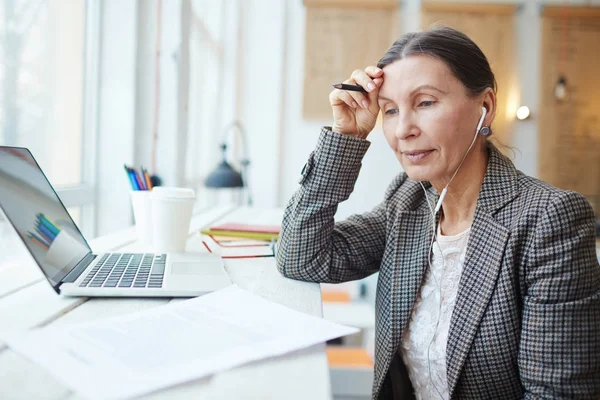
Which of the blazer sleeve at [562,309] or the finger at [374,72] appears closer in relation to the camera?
the blazer sleeve at [562,309]

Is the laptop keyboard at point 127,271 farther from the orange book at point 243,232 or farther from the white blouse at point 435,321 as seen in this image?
the white blouse at point 435,321

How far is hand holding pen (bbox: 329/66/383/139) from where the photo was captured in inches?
43.7

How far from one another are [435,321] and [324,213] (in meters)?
0.31

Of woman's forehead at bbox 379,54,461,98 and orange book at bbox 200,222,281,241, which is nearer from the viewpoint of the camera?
woman's forehead at bbox 379,54,461,98

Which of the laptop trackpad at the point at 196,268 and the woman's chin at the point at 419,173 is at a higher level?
the woman's chin at the point at 419,173

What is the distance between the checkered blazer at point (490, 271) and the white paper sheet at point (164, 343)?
35 centimetres

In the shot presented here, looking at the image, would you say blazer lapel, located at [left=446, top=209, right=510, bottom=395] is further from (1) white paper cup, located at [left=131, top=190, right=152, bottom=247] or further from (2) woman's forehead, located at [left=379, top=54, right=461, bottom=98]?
(1) white paper cup, located at [left=131, top=190, right=152, bottom=247]

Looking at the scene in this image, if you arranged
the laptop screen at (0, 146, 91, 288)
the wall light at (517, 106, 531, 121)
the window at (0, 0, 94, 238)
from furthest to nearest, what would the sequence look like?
the wall light at (517, 106, 531, 121) → the window at (0, 0, 94, 238) → the laptop screen at (0, 146, 91, 288)

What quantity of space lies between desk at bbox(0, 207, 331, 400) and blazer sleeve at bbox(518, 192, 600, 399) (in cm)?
36

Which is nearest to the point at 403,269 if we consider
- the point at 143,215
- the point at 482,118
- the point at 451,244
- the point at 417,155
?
the point at 451,244

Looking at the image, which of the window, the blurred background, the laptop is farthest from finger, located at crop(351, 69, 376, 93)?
the blurred background

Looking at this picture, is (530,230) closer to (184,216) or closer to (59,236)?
(184,216)

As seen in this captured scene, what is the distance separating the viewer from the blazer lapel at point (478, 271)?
3.07 feet

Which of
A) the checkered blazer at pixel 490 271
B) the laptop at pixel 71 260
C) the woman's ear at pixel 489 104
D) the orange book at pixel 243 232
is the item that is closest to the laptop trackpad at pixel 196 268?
the laptop at pixel 71 260
